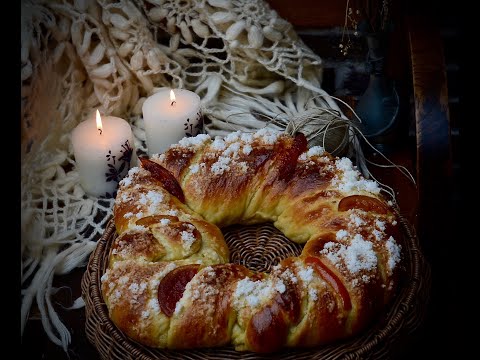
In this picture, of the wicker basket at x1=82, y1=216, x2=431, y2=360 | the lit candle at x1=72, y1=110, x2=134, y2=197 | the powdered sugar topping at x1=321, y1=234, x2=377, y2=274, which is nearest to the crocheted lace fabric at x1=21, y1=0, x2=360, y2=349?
the lit candle at x1=72, y1=110, x2=134, y2=197

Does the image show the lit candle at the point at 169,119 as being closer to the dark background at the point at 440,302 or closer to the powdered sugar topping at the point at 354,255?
the dark background at the point at 440,302

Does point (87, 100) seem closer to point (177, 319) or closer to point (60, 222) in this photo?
point (60, 222)

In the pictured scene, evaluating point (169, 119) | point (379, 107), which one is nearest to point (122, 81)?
point (169, 119)

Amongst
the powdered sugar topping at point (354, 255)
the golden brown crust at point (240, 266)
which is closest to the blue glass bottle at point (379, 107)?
the golden brown crust at point (240, 266)

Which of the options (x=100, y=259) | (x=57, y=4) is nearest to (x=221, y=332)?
(x=100, y=259)

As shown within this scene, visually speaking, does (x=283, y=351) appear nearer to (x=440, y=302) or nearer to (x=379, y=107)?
(x=440, y=302)
